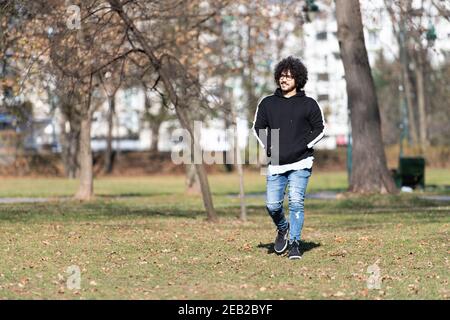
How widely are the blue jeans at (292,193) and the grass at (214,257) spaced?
17.8 inches

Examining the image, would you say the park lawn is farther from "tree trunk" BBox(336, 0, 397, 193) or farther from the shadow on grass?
the shadow on grass

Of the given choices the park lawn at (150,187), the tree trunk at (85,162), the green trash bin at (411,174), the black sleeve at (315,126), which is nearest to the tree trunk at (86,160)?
the tree trunk at (85,162)

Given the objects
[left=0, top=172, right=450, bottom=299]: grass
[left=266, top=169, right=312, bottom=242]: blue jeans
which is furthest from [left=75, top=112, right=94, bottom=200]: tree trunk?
[left=266, top=169, right=312, bottom=242]: blue jeans

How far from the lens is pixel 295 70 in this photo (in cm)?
1264

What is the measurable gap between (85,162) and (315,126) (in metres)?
19.9

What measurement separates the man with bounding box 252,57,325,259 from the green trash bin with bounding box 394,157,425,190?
21825mm

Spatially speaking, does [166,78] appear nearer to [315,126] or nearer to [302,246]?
[302,246]

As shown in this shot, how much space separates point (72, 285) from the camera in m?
10.7

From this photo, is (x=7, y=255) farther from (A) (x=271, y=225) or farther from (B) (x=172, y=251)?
→ (A) (x=271, y=225)

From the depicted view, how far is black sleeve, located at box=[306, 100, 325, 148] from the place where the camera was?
12.5 metres

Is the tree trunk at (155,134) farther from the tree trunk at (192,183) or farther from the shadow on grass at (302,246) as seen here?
the shadow on grass at (302,246)
